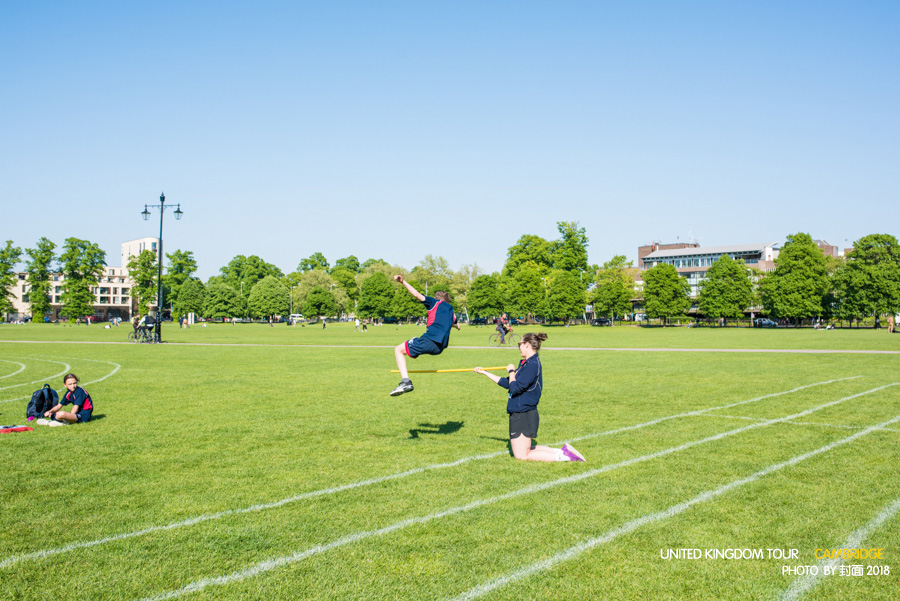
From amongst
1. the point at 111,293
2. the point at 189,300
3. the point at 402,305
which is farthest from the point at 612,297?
the point at 111,293

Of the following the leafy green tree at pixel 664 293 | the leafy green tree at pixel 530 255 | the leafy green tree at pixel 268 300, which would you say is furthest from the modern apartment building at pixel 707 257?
the leafy green tree at pixel 268 300

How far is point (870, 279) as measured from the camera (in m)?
83.6

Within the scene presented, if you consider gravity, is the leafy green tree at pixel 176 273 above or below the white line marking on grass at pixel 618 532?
above

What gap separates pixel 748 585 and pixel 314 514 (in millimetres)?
4074

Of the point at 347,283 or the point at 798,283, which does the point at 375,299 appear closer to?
the point at 347,283

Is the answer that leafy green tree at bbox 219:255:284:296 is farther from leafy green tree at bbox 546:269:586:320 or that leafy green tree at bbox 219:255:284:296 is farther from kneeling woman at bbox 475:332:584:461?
kneeling woman at bbox 475:332:584:461

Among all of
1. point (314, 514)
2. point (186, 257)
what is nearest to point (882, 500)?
point (314, 514)

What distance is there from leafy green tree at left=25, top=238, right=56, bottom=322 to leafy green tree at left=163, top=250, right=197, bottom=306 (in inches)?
828

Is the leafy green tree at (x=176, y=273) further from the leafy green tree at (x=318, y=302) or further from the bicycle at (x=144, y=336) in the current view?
the bicycle at (x=144, y=336)

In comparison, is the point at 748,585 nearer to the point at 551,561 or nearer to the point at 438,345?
the point at 551,561

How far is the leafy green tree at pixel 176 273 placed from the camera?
130000 millimetres

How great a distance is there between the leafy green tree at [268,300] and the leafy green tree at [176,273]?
15115 mm

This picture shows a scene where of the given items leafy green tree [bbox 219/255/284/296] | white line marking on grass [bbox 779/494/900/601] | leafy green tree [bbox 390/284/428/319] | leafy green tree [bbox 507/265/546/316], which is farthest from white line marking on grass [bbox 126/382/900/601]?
leafy green tree [bbox 219/255/284/296]

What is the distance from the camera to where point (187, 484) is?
7.55 metres
